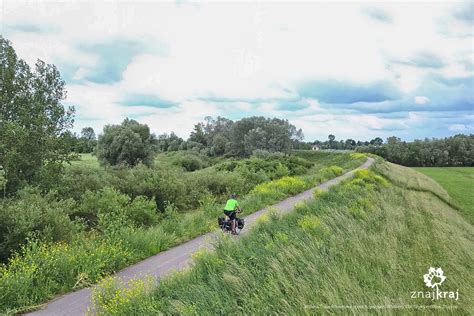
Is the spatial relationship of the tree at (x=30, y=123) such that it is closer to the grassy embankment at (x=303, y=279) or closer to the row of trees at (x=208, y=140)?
the grassy embankment at (x=303, y=279)

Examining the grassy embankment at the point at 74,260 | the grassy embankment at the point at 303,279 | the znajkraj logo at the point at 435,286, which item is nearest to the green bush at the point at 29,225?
the grassy embankment at the point at 74,260

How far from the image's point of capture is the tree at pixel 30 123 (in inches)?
668

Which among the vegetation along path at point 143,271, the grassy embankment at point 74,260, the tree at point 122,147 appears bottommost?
the vegetation along path at point 143,271

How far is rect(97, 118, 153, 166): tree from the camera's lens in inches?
2146

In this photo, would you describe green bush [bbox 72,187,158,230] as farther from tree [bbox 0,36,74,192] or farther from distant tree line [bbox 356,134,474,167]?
distant tree line [bbox 356,134,474,167]

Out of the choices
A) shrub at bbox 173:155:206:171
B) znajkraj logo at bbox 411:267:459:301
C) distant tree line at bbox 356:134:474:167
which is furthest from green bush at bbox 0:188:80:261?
distant tree line at bbox 356:134:474:167

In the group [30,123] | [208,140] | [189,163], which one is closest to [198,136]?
[208,140]

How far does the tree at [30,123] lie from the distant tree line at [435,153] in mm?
106525

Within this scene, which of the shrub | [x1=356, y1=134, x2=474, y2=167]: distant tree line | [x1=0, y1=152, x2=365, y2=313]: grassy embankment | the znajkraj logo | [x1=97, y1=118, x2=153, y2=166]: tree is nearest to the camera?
the znajkraj logo

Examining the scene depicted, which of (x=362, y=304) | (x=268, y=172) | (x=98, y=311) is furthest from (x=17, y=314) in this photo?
(x=268, y=172)

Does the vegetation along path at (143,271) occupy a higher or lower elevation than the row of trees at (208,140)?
lower

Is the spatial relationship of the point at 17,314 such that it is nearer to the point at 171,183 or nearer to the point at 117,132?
the point at 171,183

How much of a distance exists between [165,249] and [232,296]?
652cm

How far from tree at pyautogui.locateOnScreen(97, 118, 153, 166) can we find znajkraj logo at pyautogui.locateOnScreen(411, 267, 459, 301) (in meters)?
50.6
